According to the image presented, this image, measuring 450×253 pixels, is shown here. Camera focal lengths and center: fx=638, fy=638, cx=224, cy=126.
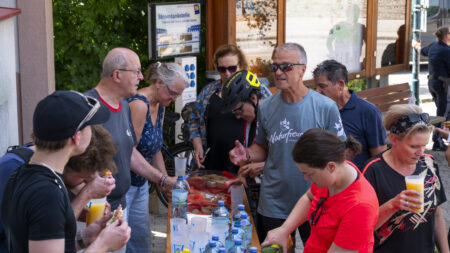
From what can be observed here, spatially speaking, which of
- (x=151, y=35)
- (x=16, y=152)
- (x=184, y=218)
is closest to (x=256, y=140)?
(x=184, y=218)

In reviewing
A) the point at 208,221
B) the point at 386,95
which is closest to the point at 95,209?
the point at 208,221

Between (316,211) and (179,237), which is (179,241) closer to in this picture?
(179,237)

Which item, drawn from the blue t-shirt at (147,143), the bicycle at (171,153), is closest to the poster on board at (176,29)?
the bicycle at (171,153)

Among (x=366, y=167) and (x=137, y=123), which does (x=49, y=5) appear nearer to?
(x=137, y=123)

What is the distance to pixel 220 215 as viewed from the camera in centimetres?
443

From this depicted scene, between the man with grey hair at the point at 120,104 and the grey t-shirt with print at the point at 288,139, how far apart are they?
1.03m

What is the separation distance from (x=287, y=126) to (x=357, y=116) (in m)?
0.89

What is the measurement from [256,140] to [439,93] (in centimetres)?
729

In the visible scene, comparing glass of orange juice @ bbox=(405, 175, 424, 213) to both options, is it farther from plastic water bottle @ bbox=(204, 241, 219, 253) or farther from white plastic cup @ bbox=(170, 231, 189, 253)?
white plastic cup @ bbox=(170, 231, 189, 253)

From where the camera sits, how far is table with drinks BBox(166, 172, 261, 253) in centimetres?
394

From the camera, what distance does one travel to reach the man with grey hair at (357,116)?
17.0 ft

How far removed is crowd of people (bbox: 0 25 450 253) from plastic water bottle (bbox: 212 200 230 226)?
38 centimetres

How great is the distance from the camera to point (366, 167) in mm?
3945

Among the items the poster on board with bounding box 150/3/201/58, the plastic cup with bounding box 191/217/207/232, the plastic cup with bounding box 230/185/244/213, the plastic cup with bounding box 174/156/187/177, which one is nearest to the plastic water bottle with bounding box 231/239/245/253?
the plastic cup with bounding box 191/217/207/232
